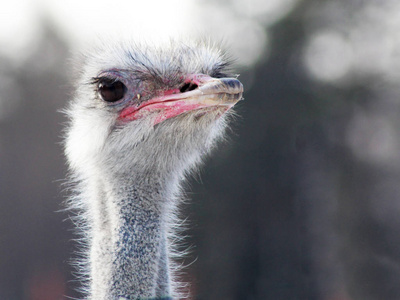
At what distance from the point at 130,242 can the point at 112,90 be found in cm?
53

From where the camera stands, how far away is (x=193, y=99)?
70.0 inches

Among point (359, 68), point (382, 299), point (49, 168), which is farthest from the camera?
point (49, 168)

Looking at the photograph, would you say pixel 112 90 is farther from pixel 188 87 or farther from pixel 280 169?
pixel 280 169

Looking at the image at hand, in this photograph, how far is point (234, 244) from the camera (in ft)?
28.9

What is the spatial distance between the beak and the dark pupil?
2.2 inches

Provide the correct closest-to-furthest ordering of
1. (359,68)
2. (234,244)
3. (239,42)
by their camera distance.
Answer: (359,68)
(239,42)
(234,244)

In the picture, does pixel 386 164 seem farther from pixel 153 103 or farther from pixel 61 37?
pixel 61 37

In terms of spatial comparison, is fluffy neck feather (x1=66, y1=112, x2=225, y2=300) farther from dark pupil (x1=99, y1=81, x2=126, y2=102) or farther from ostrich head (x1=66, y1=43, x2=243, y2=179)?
dark pupil (x1=99, y1=81, x2=126, y2=102)

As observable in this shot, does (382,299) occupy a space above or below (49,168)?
below

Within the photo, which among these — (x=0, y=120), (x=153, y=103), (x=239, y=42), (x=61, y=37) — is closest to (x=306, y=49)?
(x=239, y=42)

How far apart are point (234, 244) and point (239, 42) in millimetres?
3070

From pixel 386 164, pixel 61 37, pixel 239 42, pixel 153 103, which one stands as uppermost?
pixel 61 37

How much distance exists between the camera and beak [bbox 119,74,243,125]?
168 centimetres

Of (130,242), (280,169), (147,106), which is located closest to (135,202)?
(130,242)
